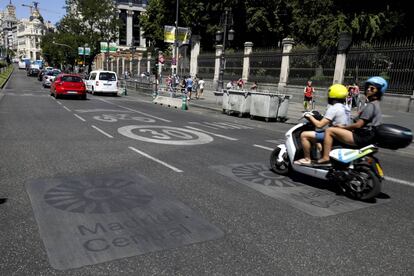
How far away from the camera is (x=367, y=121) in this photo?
17.1 feet

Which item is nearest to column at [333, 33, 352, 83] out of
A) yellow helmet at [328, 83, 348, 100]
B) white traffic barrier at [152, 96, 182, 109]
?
white traffic barrier at [152, 96, 182, 109]

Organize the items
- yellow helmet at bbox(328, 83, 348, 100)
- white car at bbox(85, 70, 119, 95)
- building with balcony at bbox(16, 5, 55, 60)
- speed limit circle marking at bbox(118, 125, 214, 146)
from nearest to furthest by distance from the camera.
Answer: yellow helmet at bbox(328, 83, 348, 100) → speed limit circle marking at bbox(118, 125, 214, 146) → white car at bbox(85, 70, 119, 95) → building with balcony at bbox(16, 5, 55, 60)

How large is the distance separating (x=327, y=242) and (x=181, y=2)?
45.1 metres

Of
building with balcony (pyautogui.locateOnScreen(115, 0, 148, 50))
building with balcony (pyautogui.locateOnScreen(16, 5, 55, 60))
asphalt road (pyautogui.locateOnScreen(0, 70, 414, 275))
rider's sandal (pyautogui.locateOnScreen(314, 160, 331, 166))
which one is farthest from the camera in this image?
building with balcony (pyautogui.locateOnScreen(16, 5, 55, 60))

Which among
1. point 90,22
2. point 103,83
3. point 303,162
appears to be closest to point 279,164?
point 303,162

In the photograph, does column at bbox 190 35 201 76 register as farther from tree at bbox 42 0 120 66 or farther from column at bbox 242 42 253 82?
tree at bbox 42 0 120 66

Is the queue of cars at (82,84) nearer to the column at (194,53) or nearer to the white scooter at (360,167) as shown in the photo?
the column at (194,53)

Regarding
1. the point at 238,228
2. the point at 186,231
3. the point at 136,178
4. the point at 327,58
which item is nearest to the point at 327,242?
the point at 238,228

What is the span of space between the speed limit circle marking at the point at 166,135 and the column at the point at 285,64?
54.8ft

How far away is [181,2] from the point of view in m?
44.4

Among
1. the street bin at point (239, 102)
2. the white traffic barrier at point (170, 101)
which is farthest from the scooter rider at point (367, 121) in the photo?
the white traffic barrier at point (170, 101)

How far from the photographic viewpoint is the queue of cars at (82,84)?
2077 centimetres

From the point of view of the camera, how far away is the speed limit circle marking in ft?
30.4

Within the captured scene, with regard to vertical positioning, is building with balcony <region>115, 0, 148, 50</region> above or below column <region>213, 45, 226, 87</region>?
above
